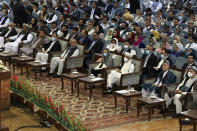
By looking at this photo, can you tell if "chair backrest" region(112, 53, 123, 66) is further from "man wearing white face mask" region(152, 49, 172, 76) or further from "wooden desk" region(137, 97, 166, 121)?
"wooden desk" region(137, 97, 166, 121)

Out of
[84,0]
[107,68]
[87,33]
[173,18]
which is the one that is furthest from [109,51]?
[84,0]

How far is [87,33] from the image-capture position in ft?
44.8

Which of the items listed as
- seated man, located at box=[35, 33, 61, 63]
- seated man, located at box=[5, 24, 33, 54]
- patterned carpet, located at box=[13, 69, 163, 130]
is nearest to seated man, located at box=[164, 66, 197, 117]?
patterned carpet, located at box=[13, 69, 163, 130]

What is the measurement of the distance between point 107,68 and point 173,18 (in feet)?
14.0

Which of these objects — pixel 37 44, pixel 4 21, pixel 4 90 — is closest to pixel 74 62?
pixel 37 44

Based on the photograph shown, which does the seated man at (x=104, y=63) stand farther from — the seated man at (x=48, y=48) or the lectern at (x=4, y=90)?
the lectern at (x=4, y=90)

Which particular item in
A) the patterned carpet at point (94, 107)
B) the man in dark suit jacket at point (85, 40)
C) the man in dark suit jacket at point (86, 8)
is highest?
the man in dark suit jacket at point (86, 8)

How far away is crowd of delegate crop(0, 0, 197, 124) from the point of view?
10.7m

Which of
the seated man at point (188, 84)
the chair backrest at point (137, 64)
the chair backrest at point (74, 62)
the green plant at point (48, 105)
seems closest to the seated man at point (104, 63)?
the chair backrest at point (137, 64)

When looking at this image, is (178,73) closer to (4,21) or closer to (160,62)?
(160,62)

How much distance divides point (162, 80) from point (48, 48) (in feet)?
15.5

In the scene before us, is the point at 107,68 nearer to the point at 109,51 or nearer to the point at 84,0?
the point at 109,51

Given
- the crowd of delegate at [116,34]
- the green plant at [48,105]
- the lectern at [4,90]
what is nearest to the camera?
the green plant at [48,105]

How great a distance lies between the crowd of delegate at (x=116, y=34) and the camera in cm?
1066
